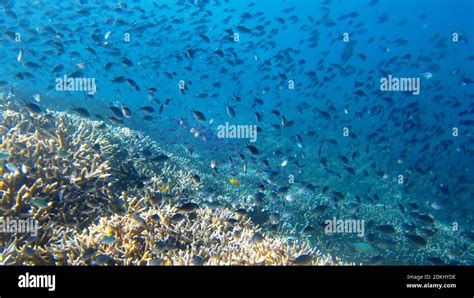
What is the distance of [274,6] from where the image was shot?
109 metres

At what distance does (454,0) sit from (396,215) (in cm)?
7976

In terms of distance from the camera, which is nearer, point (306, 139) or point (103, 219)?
point (103, 219)

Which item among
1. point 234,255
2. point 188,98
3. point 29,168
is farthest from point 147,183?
point 188,98

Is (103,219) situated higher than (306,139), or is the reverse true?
(306,139)

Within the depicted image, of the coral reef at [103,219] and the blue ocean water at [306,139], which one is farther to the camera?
the blue ocean water at [306,139]

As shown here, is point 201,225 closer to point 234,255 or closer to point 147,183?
point 234,255

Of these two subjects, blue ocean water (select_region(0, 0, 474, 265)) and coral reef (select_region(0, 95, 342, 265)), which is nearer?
coral reef (select_region(0, 95, 342, 265))

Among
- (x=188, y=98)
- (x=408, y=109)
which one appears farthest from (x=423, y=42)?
(x=408, y=109)
